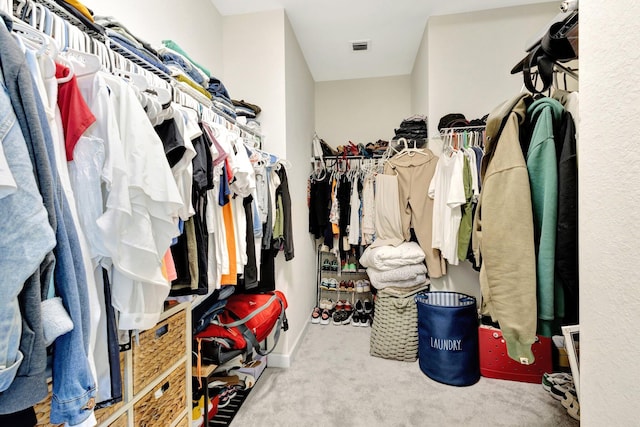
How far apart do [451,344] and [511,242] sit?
1.40 m

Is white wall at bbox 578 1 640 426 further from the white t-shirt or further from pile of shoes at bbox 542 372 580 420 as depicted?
the white t-shirt

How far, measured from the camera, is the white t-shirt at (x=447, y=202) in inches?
84.1

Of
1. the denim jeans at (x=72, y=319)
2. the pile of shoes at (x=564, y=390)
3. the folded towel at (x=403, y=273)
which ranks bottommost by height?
the pile of shoes at (x=564, y=390)

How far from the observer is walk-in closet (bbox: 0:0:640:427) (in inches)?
20.6

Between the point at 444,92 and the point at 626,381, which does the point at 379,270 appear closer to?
the point at 444,92

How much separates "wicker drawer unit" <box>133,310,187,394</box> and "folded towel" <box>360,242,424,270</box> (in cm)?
163

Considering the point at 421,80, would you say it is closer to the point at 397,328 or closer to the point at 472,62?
the point at 472,62

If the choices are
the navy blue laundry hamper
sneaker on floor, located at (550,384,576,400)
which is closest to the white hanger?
the navy blue laundry hamper

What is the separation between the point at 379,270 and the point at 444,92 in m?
1.58

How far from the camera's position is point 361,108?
143 inches

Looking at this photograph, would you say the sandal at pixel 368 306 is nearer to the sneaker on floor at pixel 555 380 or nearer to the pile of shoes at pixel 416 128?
the sneaker on floor at pixel 555 380

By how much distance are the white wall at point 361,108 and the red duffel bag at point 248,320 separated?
2.30 metres

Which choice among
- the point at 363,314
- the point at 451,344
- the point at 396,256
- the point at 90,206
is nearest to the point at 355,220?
the point at 396,256

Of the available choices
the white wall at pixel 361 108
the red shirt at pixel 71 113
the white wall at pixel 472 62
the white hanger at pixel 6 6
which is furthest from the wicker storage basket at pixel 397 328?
the white hanger at pixel 6 6
